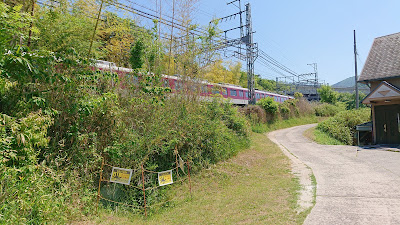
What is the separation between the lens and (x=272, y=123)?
19406 millimetres

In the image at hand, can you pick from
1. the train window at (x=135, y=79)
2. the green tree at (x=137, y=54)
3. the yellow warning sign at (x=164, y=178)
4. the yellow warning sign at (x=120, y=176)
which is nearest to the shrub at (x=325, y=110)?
the green tree at (x=137, y=54)

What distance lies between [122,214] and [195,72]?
15.4 feet

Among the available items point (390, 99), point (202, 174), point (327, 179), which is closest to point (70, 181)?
point (202, 174)

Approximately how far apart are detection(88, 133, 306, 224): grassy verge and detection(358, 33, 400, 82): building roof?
7.92m

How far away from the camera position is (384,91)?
36.2ft

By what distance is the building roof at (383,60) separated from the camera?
12.0 meters

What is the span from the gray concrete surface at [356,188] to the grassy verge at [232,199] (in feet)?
1.62

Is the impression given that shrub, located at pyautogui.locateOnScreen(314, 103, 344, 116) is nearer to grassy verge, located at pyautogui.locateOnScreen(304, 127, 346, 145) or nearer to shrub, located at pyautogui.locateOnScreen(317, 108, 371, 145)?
shrub, located at pyautogui.locateOnScreen(317, 108, 371, 145)

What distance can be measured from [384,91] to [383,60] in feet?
9.19

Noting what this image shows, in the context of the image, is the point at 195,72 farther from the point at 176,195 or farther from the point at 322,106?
the point at 322,106

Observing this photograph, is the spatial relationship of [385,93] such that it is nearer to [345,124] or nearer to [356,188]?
[345,124]

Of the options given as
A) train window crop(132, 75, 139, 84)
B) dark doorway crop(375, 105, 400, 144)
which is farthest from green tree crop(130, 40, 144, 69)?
dark doorway crop(375, 105, 400, 144)

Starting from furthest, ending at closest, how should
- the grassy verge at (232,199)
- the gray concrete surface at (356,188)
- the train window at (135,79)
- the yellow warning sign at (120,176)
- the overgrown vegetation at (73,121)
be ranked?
the train window at (135,79), the yellow warning sign at (120,176), the grassy verge at (232,199), the gray concrete surface at (356,188), the overgrown vegetation at (73,121)

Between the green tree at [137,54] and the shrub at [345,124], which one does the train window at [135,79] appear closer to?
the green tree at [137,54]
